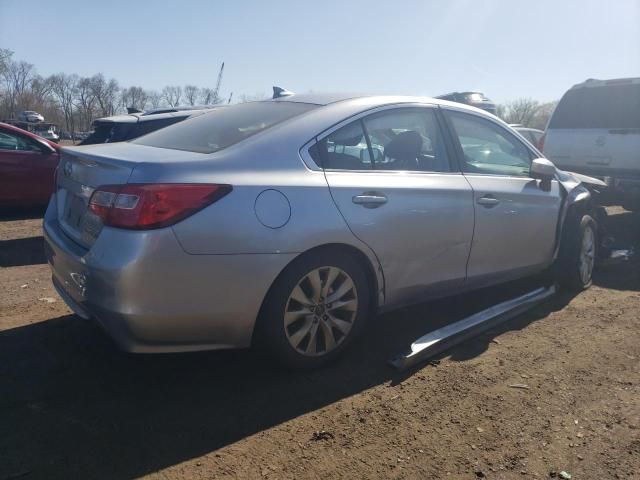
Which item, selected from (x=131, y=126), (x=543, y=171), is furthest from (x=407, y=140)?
(x=131, y=126)

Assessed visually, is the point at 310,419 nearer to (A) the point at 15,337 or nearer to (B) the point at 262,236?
(B) the point at 262,236

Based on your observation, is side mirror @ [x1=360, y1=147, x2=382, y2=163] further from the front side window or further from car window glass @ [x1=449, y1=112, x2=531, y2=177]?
car window glass @ [x1=449, y1=112, x2=531, y2=177]

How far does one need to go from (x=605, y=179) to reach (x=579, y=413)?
5.71 metres

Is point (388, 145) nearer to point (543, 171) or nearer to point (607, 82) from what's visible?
point (543, 171)

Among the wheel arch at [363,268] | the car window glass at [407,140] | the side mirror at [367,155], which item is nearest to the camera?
the wheel arch at [363,268]

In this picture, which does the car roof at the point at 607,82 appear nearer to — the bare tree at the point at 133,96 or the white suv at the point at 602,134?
the white suv at the point at 602,134

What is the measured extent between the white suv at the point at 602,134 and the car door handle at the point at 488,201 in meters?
4.37

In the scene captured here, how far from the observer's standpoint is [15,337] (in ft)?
12.2

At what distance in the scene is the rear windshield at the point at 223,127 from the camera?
3.29 metres

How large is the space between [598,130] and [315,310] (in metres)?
6.46

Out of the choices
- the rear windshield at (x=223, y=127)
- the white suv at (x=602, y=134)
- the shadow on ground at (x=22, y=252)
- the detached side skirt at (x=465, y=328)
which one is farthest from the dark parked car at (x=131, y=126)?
the white suv at (x=602, y=134)

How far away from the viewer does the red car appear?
8.27 meters

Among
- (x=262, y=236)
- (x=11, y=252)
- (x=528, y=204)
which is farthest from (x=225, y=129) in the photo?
(x=11, y=252)

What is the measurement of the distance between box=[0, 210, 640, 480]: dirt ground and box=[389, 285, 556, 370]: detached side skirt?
0.07 meters
